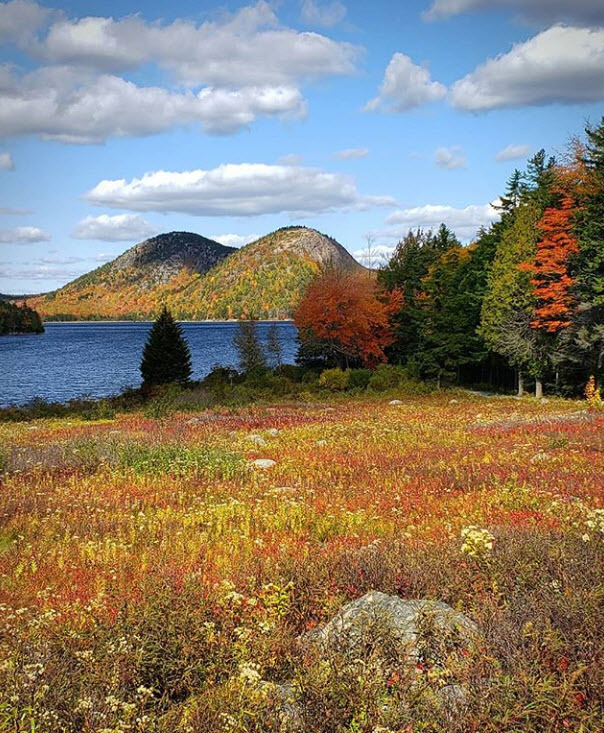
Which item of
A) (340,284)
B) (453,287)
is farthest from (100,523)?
(453,287)

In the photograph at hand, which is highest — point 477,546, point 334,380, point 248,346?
point 248,346

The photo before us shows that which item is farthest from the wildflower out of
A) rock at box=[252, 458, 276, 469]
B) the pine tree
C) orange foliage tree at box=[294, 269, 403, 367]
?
the pine tree

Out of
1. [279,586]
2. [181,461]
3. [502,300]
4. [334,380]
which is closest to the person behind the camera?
[279,586]

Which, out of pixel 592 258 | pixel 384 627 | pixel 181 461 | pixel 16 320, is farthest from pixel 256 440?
pixel 16 320

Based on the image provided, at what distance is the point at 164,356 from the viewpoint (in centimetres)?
5659

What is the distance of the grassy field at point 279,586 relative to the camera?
3.75m

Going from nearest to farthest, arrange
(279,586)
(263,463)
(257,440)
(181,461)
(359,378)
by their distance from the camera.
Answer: (279,586)
(181,461)
(263,463)
(257,440)
(359,378)

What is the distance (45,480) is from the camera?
12945 millimetres

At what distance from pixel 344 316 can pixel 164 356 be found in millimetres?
19685

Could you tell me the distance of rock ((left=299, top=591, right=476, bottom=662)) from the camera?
4426mm

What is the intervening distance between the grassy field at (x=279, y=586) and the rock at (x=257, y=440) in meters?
4.24

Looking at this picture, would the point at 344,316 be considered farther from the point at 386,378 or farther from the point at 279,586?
the point at 279,586

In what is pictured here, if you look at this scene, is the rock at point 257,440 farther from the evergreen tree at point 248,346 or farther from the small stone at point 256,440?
the evergreen tree at point 248,346

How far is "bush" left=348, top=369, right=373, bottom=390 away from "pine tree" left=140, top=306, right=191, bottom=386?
18846 millimetres
